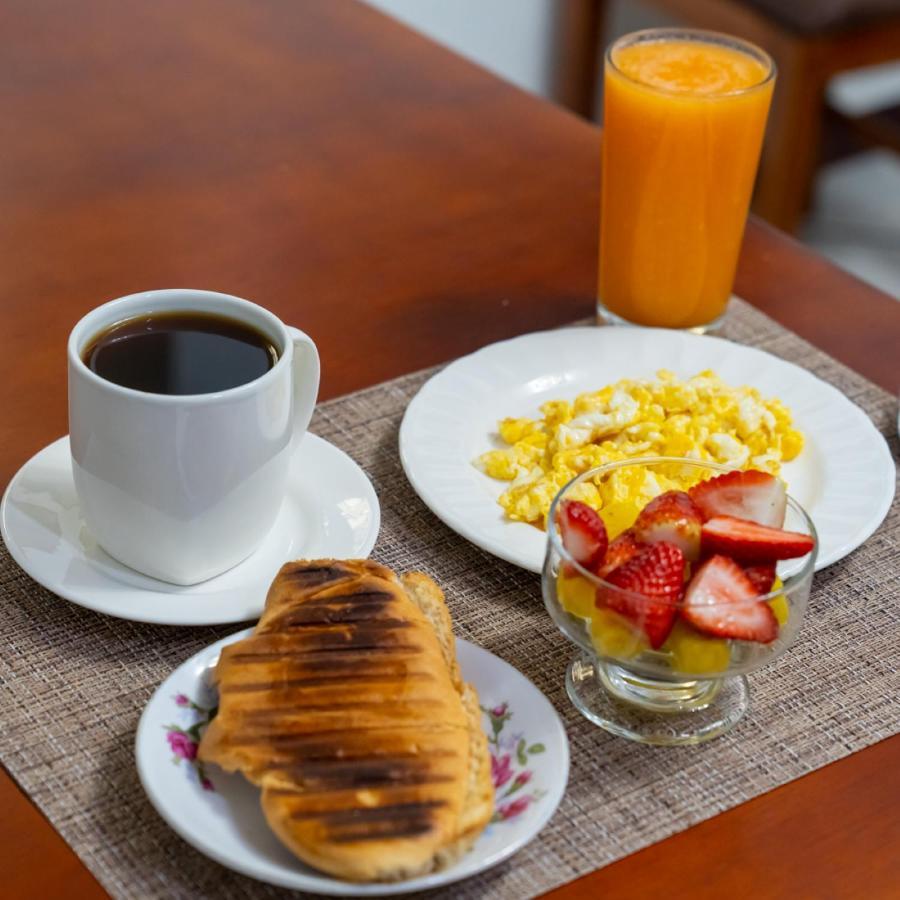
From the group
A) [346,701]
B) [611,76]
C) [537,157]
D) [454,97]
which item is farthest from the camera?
[454,97]

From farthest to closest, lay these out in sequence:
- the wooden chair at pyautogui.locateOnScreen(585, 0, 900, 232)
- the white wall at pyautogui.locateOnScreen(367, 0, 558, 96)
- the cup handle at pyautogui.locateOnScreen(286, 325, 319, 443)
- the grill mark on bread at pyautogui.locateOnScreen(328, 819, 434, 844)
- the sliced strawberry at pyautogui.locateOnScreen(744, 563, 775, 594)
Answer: the white wall at pyautogui.locateOnScreen(367, 0, 558, 96) < the wooden chair at pyautogui.locateOnScreen(585, 0, 900, 232) < the cup handle at pyautogui.locateOnScreen(286, 325, 319, 443) < the sliced strawberry at pyautogui.locateOnScreen(744, 563, 775, 594) < the grill mark on bread at pyautogui.locateOnScreen(328, 819, 434, 844)

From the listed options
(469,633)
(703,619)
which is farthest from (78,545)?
(703,619)

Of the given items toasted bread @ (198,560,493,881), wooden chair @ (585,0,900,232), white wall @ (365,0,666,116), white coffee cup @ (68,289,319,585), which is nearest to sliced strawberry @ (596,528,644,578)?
toasted bread @ (198,560,493,881)

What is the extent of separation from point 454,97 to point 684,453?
2.58ft

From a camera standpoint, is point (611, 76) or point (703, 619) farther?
point (611, 76)

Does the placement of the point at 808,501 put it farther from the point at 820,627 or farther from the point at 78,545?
the point at 78,545

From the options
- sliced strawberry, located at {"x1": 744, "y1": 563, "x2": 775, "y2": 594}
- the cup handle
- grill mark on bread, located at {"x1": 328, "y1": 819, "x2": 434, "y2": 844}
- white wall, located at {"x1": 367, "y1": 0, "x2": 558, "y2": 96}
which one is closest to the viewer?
grill mark on bread, located at {"x1": 328, "y1": 819, "x2": 434, "y2": 844}

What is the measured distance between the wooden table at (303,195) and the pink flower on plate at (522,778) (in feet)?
1.65

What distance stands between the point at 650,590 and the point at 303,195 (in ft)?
2.73

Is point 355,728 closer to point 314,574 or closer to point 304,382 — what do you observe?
point 314,574

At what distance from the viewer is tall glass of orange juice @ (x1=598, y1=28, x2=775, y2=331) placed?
1218mm

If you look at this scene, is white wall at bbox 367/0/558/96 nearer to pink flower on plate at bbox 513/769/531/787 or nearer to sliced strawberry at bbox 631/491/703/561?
sliced strawberry at bbox 631/491/703/561

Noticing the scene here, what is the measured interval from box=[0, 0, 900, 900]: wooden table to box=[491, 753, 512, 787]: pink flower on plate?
0.48 m

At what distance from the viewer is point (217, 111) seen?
164 centimetres
